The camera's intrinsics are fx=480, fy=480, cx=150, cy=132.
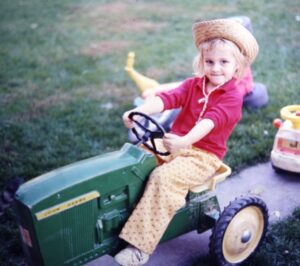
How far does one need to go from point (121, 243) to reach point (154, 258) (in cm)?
46

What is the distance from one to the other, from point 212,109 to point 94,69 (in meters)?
3.92

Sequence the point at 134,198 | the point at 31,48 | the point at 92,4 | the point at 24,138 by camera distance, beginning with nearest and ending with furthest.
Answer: the point at 134,198 → the point at 24,138 → the point at 31,48 → the point at 92,4

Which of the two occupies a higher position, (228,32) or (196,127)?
(228,32)

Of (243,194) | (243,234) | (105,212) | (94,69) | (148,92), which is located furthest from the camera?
(94,69)

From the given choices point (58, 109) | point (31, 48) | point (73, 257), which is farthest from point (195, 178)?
point (31, 48)

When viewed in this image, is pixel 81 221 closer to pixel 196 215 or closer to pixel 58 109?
pixel 196 215

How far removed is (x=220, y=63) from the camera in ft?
9.91

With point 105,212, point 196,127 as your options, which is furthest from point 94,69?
point 105,212

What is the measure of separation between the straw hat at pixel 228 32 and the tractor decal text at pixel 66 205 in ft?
3.97

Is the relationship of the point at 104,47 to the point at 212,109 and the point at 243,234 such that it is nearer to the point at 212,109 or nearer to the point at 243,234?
the point at 212,109

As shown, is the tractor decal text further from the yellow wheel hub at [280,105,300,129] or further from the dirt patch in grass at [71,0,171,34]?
the dirt patch in grass at [71,0,171,34]

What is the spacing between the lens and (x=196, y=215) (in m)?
3.11

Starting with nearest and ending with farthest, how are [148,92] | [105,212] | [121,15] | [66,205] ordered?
[66,205] → [105,212] → [148,92] → [121,15]

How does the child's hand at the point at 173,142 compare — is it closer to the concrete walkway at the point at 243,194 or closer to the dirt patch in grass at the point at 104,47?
the concrete walkway at the point at 243,194
